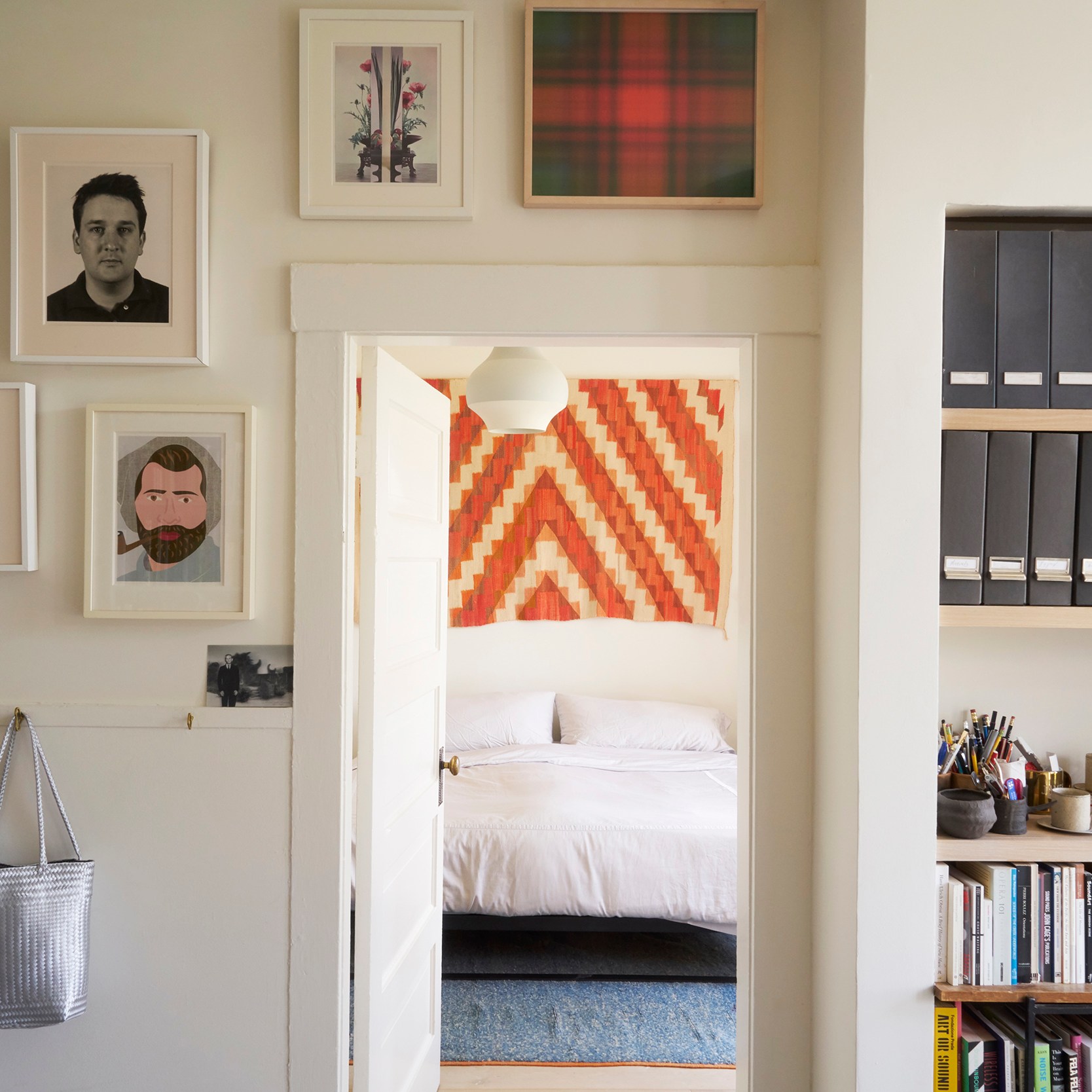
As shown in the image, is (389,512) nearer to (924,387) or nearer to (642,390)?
(924,387)

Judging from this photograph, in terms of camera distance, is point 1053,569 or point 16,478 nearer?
point 1053,569

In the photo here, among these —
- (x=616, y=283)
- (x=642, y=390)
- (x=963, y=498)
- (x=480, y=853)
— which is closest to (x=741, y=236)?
(x=616, y=283)

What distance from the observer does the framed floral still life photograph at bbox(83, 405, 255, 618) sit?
176cm

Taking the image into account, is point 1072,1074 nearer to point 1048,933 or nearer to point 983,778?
point 1048,933

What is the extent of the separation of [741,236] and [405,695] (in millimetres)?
1282

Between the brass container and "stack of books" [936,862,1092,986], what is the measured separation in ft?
0.49

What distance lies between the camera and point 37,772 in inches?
68.4

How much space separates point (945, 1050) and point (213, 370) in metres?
1.88

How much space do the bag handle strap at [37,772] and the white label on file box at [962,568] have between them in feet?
5.73

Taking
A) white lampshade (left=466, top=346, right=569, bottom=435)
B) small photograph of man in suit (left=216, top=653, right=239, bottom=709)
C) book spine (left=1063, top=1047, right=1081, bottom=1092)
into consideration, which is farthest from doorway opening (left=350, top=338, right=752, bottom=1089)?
book spine (left=1063, top=1047, right=1081, bottom=1092)

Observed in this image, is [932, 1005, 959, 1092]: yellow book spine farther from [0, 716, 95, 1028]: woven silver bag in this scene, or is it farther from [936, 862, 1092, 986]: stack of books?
[0, 716, 95, 1028]: woven silver bag

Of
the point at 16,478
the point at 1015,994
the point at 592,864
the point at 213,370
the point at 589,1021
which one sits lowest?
the point at 589,1021

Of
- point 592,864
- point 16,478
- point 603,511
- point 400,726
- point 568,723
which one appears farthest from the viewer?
point 603,511

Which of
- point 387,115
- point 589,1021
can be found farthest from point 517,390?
point 589,1021
